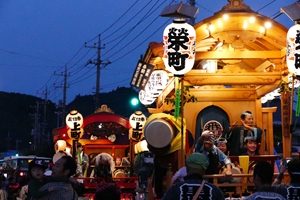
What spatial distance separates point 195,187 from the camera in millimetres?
5887

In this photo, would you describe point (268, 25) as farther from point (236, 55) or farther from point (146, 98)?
point (146, 98)

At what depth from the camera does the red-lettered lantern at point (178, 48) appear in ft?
41.4

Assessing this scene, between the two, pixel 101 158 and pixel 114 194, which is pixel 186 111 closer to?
pixel 101 158

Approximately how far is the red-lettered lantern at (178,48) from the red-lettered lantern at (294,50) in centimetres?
234

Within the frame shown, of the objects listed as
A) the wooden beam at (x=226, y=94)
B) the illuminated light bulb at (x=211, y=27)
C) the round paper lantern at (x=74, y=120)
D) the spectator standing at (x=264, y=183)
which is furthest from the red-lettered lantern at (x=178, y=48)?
the round paper lantern at (x=74, y=120)

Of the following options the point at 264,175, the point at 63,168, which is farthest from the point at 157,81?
the point at 264,175

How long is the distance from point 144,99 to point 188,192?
15159mm

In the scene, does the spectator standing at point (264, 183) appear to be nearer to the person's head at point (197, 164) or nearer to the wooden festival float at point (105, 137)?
the person's head at point (197, 164)

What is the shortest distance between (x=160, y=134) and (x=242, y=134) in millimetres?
2820

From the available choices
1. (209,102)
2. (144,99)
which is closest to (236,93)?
(209,102)

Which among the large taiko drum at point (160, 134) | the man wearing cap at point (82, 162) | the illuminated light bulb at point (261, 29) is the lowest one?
the man wearing cap at point (82, 162)

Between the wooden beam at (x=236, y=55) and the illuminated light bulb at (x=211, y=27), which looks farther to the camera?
the wooden beam at (x=236, y=55)

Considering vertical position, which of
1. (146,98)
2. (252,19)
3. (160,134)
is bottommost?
(160,134)

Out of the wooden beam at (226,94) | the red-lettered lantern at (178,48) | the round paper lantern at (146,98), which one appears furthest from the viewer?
the round paper lantern at (146,98)
